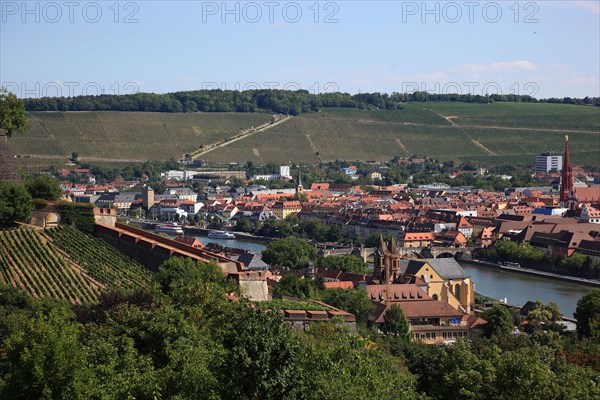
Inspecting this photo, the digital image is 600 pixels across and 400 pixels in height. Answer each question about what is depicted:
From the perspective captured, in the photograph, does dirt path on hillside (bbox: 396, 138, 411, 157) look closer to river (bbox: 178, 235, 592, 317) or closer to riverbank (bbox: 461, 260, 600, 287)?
riverbank (bbox: 461, 260, 600, 287)

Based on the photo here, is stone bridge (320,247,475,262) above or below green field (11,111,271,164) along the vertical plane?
below

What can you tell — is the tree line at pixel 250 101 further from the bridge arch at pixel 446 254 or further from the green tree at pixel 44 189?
the green tree at pixel 44 189

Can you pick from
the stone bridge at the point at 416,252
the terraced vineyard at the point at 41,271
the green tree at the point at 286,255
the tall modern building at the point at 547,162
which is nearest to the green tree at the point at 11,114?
the terraced vineyard at the point at 41,271

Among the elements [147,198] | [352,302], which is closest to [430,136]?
[147,198]

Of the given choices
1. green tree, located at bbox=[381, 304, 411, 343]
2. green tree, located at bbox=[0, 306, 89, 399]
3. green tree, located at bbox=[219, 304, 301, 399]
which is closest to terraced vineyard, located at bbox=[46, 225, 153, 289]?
green tree, located at bbox=[381, 304, 411, 343]

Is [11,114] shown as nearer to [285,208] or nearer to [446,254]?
[446,254]

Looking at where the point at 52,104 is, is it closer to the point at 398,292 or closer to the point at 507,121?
the point at 507,121
